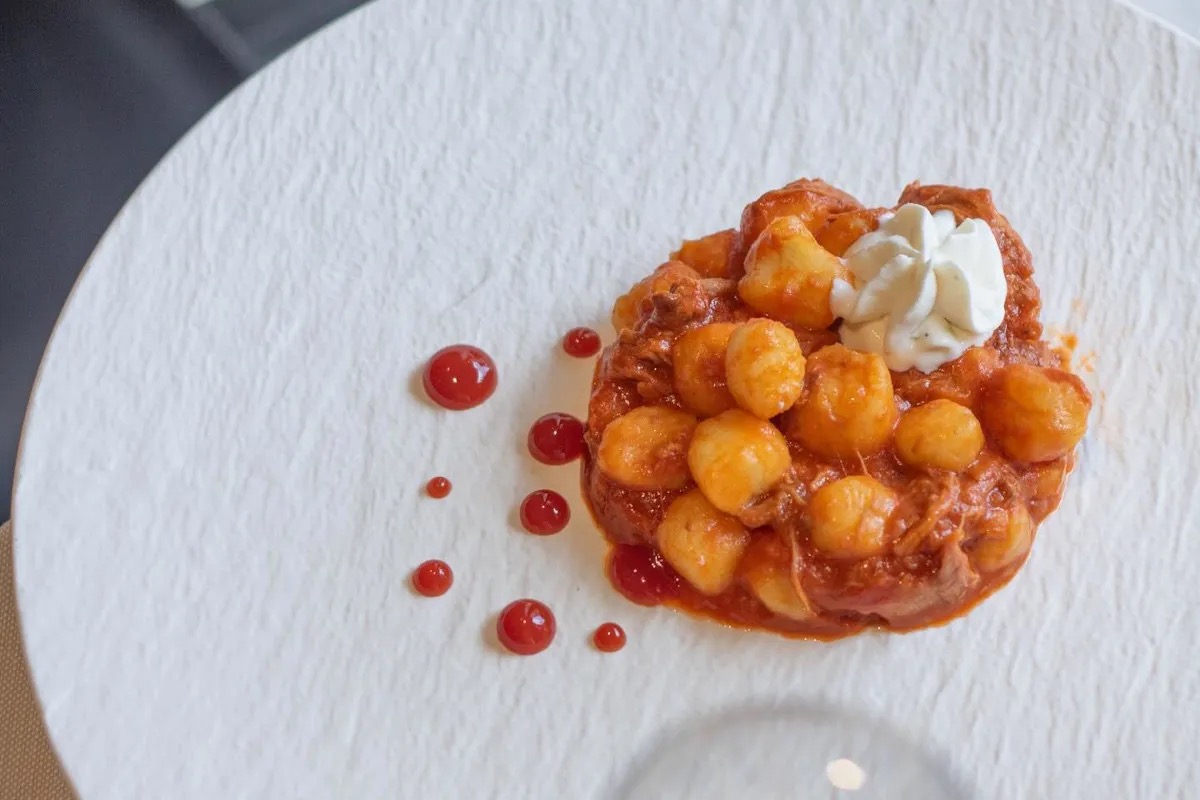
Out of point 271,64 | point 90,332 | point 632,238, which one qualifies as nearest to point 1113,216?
point 632,238

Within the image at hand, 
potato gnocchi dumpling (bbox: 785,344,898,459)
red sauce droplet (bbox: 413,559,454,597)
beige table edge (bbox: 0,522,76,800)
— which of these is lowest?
beige table edge (bbox: 0,522,76,800)

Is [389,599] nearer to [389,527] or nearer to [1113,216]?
[389,527]

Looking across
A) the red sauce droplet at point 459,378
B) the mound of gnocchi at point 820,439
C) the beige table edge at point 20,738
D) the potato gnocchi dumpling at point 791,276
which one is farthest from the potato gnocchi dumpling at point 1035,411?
the beige table edge at point 20,738

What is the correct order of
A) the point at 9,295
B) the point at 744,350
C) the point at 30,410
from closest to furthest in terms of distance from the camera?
the point at 744,350, the point at 30,410, the point at 9,295

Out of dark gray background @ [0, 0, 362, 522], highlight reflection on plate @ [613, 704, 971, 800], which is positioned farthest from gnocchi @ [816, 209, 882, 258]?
dark gray background @ [0, 0, 362, 522]

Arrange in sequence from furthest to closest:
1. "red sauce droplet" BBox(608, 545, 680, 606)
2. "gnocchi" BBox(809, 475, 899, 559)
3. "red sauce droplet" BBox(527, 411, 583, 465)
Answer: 1. "red sauce droplet" BBox(527, 411, 583, 465)
2. "red sauce droplet" BBox(608, 545, 680, 606)
3. "gnocchi" BBox(809, 475, 899, 559)

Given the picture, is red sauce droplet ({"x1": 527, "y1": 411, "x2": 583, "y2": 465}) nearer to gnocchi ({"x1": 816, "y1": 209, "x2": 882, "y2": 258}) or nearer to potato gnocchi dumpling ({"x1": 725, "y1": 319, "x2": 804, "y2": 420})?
potato gnocchi dumpling ({"x1": 725, "y1": 319, "x2": 804, "y2": 420})

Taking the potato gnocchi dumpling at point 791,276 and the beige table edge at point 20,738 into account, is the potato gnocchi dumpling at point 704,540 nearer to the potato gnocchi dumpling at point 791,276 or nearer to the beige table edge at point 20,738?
the potato gnocchi dumpling at point 791,276

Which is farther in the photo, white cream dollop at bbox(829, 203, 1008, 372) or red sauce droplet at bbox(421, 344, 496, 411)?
red sauce droplet at bbox(421, 344, 496, 411)
